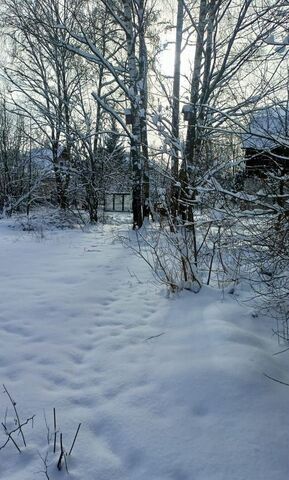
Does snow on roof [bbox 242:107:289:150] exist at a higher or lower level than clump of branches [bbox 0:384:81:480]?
higher

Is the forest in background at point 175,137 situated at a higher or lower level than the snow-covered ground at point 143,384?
higher

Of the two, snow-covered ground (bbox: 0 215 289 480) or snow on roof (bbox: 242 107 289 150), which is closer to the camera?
snow-covered ground (bbox: 0 215 289 480)

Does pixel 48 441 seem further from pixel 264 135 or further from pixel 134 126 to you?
pixel 134 126

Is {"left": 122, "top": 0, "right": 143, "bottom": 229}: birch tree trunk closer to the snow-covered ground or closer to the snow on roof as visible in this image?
the snow on roof

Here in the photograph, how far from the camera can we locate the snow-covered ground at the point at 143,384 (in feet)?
5.80

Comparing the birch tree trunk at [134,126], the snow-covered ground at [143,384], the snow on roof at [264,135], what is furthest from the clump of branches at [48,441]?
the birch tree trunk at [134,126]

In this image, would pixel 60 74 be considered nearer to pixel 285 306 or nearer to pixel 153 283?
pixel 153 283

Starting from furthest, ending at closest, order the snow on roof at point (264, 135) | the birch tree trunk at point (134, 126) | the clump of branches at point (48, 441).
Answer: the birch tree trunk at point (134, 126) → the snow on roof at point (264, 135) → the clump of branches at point (48, 441)

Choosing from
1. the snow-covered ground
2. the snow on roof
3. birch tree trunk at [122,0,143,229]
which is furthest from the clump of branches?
birch tree trunk at [122,0,143,229]

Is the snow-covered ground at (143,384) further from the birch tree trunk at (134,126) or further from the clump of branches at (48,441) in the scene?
the birch tree trunk at (134,126)

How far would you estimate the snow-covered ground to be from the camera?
1.77m

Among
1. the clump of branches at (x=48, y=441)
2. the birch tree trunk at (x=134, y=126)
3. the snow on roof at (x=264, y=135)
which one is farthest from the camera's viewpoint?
the birch tree trunk at (x=134, y=126)

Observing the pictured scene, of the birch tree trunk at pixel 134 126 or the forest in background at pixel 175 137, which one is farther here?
the birch tree trunk at pixel 134 126

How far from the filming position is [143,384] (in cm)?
241
